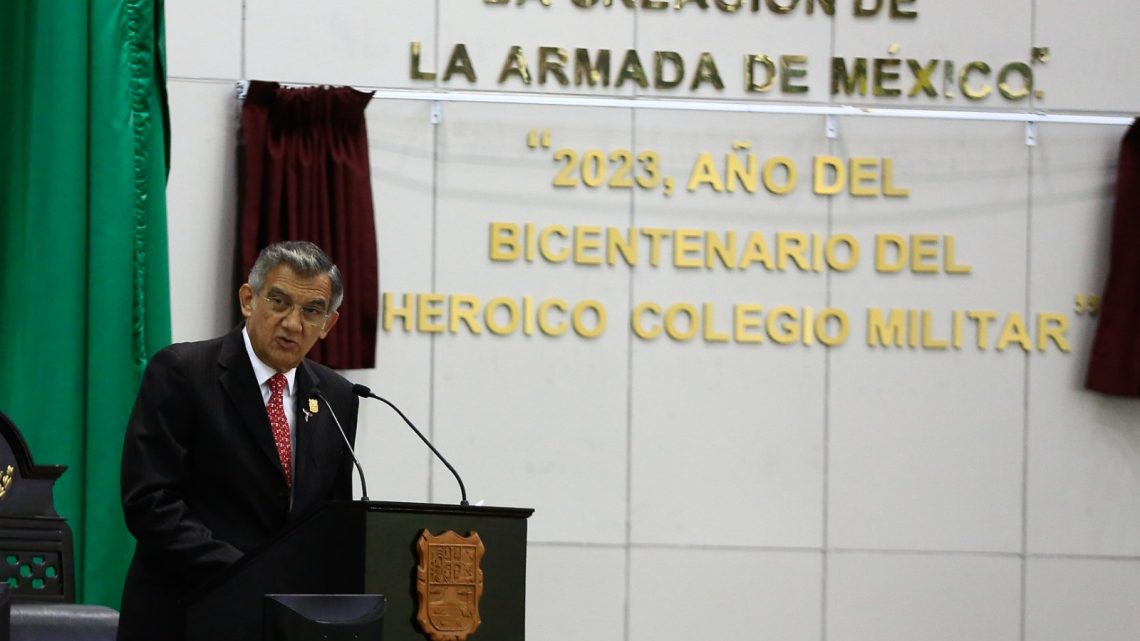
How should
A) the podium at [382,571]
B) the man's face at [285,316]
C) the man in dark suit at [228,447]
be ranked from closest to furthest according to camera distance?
the podium at [382,571] < the man in dark suit at [228,447] < the man's face at [285,316]

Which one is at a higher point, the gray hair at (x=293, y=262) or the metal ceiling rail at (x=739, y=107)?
the metal ceiling rail at (x=739, y=107)

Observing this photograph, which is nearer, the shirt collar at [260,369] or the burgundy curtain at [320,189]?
the shirt collar at [260,369]

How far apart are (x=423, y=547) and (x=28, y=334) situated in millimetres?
1417

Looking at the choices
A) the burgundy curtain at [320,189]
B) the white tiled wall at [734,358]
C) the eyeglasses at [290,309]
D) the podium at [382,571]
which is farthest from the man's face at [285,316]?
the white tiled wall at [734,358]

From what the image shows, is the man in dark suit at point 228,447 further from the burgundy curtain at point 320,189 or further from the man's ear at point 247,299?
the burgundy curtain at point 320,189

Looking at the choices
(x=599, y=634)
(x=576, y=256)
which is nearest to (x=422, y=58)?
(x=576, y=256)

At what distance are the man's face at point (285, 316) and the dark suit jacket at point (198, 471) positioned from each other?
0.06m

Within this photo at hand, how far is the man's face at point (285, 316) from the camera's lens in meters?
2.92

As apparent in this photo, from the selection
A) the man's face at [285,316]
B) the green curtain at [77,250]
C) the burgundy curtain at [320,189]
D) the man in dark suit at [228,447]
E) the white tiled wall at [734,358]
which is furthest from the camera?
the white tiled wall at [734,358]

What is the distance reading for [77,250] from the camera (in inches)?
140

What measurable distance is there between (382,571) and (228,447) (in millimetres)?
489

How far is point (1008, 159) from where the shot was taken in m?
5.52

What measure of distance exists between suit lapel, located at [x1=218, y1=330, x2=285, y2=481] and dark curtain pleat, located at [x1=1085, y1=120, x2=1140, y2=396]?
11.3ft

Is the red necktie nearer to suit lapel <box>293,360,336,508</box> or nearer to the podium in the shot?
suit lapel <box>293,360,336,508</box>
